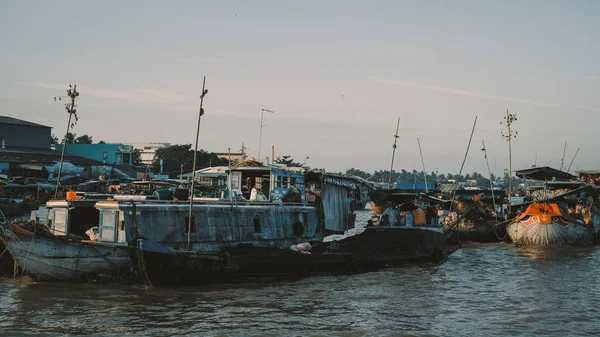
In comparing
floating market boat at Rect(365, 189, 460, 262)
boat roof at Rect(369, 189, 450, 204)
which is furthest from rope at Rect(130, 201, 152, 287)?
boat roof at Rect(369, 189, 450, 204)

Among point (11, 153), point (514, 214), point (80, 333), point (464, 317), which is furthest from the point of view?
point (11, 153)

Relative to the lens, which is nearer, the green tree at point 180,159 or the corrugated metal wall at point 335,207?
the corrugated metal wall at point 335,207

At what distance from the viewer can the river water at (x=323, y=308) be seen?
15.3m

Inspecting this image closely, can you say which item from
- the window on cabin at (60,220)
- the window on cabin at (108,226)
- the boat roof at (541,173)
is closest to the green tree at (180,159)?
the boat roof at (541,173)

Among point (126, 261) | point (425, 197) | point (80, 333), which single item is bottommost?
point (80, 333)

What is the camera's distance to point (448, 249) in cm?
2842

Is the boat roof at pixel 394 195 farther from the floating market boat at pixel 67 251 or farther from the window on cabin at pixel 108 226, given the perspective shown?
the floating market boat at pixel 67 251

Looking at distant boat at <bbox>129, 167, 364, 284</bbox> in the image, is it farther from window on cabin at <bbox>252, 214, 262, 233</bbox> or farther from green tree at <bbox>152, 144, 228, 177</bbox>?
green tree at <bbox>152, 144, 228, 177</bbox>

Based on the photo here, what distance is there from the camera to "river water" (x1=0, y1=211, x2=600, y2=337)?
15.3 meters

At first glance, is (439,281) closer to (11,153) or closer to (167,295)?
(167,295)

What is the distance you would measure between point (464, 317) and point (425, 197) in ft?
42.5

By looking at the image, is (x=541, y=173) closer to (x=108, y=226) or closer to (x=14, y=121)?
(x=108, y=226)

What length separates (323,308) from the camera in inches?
694

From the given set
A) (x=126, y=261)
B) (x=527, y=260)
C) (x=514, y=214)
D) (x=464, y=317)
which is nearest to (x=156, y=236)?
(x=126, y=261)
